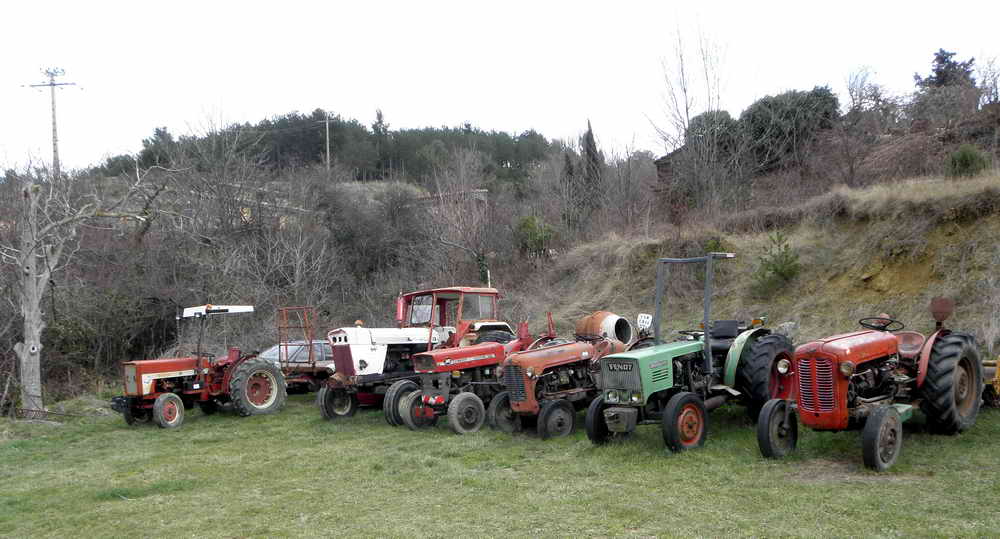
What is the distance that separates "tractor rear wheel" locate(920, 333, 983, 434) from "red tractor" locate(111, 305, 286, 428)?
9.73 metres

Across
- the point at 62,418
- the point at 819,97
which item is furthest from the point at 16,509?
the point at 819,97

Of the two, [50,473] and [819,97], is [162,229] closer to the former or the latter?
[50,473]

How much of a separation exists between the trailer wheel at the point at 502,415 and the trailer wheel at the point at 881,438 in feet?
14.4

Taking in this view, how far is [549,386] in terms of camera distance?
9070 mm

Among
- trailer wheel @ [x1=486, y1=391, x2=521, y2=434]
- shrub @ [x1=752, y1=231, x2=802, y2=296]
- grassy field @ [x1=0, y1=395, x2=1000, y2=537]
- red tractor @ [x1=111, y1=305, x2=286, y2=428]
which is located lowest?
grassy field @ [x1=0, y1=395, x2=1000, y2=537]

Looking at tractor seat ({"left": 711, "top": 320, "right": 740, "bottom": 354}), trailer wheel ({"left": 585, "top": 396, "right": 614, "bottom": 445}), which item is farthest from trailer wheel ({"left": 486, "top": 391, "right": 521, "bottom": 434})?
tractor seat ({"left": 711, "top": 320, "right": 740, "bottom": 354})

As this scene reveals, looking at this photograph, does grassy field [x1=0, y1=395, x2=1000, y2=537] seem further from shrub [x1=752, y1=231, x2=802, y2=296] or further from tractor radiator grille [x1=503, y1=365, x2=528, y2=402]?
shrub [x1=752, y1=231, x2=802, y2=296]

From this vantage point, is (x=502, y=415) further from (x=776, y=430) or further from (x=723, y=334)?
(x=776, y=430)

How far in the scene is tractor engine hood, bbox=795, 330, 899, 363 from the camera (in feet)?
20.9

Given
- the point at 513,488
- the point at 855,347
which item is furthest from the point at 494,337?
the point at 855,347

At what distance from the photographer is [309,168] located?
31250 millimetres

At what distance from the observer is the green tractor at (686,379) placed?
24.4ft

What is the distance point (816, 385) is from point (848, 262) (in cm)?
891

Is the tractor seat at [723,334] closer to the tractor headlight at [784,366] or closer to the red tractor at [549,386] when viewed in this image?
the tractor headlight at [784,366]
